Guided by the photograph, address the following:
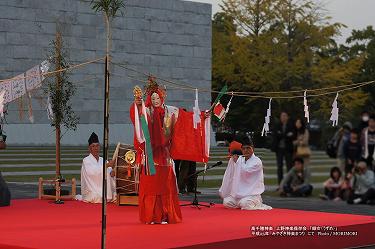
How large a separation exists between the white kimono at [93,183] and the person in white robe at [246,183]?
2253 millimetres

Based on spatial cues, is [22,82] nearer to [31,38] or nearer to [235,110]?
[31,38]

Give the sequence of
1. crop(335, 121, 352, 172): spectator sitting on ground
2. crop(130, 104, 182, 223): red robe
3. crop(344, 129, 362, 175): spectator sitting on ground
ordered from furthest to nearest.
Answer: crop(130, 104, 182, 223): red robe < crop(344, 129, 362, 175): spectator sitting on ground < crop(335, 121, 352, 172): spectator sitting on ground

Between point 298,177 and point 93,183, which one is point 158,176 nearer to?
point 93,183

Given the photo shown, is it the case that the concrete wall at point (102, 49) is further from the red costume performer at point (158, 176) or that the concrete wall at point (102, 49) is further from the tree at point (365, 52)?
the red costume performer at point (158, 176)

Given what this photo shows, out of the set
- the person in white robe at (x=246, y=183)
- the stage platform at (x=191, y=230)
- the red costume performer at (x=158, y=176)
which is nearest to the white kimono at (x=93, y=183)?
the stage platform at (x=191, y=230)

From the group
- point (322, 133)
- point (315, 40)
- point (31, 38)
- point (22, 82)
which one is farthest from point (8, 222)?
point (315, 40)

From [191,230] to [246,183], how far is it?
3436mm

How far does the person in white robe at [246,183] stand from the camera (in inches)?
527

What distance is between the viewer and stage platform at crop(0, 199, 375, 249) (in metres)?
9.11

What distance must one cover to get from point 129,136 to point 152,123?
36.4m

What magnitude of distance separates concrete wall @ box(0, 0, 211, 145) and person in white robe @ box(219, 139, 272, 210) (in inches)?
1223

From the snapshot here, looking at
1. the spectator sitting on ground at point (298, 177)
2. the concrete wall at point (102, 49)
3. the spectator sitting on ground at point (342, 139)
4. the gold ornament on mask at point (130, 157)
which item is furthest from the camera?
the concrete wall at point (102, 49)

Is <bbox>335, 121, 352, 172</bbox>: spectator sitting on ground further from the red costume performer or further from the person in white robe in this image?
the person in white robe

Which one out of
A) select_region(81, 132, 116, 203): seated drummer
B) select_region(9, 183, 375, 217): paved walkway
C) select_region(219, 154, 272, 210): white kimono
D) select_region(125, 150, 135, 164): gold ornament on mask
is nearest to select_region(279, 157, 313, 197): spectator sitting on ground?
select_region(219, 154, 272, 210): white kimono
